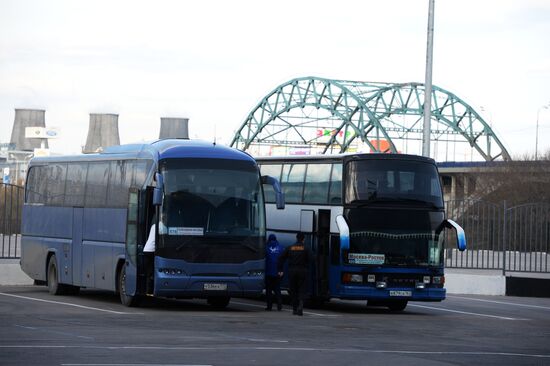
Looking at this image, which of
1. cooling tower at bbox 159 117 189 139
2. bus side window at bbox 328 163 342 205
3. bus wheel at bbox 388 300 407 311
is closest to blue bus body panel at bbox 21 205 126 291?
bus side window at bbox 328 163 342 205

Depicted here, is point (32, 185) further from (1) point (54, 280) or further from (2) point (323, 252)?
(2) point (323, 252)

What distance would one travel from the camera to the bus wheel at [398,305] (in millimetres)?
27375

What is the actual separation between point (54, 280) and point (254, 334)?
1055 centimetres

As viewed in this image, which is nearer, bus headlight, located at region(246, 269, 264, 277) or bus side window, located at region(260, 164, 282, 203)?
bus headlight, located at region(246, 269, 264, 277)

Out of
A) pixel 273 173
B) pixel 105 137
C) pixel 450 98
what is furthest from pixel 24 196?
pixel 105 137

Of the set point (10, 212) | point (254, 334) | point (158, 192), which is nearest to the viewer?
point (254, 334)

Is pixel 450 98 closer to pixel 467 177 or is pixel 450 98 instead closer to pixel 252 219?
pixel 467 177

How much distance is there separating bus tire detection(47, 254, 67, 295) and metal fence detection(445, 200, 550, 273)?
10581 mm

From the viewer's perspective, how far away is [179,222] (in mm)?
23703

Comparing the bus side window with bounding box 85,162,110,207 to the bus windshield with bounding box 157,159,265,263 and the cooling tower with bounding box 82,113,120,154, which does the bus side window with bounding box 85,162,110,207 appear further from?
the cooling tower with bounding box 82,113,120,154

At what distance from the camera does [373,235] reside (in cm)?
2523

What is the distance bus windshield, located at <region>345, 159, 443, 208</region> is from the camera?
2528 cm

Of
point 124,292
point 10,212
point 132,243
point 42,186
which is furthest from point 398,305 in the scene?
point 10,212

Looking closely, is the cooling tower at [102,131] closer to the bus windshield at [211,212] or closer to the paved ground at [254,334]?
the paved ground at [254,334]
